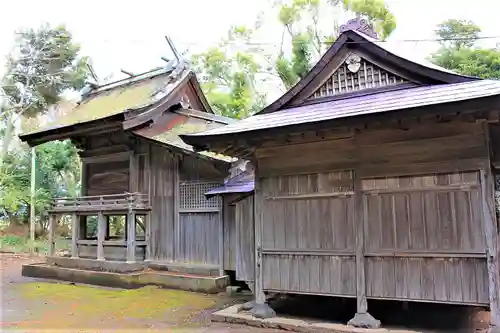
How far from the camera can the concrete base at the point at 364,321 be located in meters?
6.76

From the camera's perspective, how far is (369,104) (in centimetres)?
703

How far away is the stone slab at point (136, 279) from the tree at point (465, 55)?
57.8 feet

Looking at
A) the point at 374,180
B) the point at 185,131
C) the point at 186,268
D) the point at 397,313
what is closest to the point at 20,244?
the point at 186,268

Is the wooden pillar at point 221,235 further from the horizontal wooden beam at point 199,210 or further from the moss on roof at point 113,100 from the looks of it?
the moss on roof at point 113,100

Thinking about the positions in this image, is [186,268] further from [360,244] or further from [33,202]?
[33,202]

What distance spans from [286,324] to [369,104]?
407 centimetres

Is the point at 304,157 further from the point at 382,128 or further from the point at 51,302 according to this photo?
the point at 51,302

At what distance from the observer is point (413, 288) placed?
6590mm

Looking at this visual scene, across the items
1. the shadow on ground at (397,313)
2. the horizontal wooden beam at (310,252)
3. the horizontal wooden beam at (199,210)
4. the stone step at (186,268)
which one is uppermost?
the horizontal wooden beam at (199,210)

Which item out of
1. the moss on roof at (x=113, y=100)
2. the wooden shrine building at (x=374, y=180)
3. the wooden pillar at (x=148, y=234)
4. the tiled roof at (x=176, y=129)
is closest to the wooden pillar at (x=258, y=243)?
the wooden shrine building at (x=374, y=180)

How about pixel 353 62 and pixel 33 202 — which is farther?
pixel 33 202

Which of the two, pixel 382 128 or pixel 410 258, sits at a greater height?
pixel 382 128

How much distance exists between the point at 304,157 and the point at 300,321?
9.68 ft

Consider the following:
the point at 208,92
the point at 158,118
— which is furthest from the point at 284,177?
the point at 208,92
